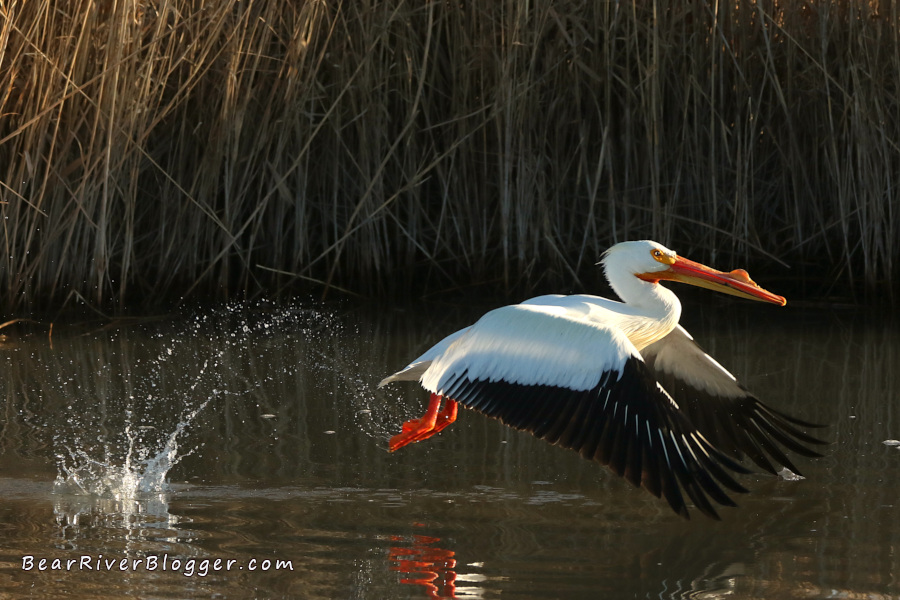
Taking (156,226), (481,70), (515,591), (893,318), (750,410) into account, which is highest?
(481,70)

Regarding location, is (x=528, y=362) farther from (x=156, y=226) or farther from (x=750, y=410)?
(x=156, y=226)

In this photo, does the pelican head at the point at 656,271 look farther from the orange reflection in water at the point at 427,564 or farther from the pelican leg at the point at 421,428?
the orange reflection in water at the point at 427,564

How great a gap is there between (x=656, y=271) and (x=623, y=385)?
76 centimetres

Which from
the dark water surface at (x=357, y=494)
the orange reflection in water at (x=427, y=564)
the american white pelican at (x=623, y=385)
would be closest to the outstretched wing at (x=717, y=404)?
the american white pelican at (x=623, y=385)

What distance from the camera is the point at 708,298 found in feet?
Result: 24.1

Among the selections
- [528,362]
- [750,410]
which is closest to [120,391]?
[528,362]

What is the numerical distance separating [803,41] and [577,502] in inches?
162

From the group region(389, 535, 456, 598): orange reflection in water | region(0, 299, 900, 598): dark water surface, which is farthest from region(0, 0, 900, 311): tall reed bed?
region(389, 535, 456, 598): orange reflection in water

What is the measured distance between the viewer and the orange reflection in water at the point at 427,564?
3199 mm

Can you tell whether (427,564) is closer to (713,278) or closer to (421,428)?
(421,428)

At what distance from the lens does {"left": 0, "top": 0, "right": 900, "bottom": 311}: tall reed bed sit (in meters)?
6.39

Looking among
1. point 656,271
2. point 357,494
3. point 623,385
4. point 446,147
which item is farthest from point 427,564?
point 446,147

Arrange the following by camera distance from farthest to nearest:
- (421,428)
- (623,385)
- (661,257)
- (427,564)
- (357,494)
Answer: (661,257), (421,428), (357,494), (623,385), (427,564)

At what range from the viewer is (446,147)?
23.7 feet
